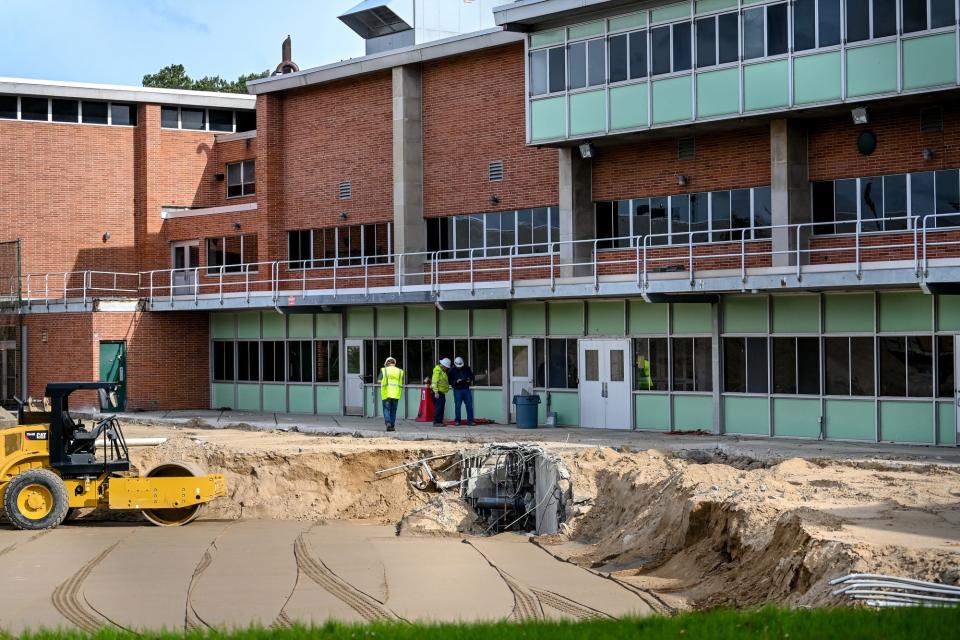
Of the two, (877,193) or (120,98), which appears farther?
(120,98)

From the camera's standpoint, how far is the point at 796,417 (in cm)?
2783

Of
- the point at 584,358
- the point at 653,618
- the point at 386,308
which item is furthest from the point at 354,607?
the point at 386,308

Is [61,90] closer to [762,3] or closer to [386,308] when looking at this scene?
[386,308]

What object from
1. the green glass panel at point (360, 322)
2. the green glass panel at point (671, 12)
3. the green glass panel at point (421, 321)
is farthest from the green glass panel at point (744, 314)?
the green glass panel at point (360, 322)

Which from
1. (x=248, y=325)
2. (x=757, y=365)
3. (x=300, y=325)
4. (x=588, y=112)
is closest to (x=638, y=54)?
(x=588, y=112)

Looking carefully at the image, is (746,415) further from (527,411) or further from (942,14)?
(942,14)

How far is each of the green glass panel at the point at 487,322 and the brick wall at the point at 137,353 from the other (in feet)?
41.7

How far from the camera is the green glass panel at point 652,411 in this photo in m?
30.2

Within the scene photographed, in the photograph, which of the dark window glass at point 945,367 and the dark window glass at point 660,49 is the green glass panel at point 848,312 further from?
the dark window glass at point 660,49

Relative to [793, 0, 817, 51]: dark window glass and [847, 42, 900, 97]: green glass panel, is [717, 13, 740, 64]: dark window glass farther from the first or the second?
[847, 42, 900, 97]: green glass panel

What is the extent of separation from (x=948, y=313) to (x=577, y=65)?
1132 cm

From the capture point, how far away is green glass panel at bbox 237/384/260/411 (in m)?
41.8

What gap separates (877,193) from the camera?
2794 centimetres

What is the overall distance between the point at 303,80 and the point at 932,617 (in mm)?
33209
